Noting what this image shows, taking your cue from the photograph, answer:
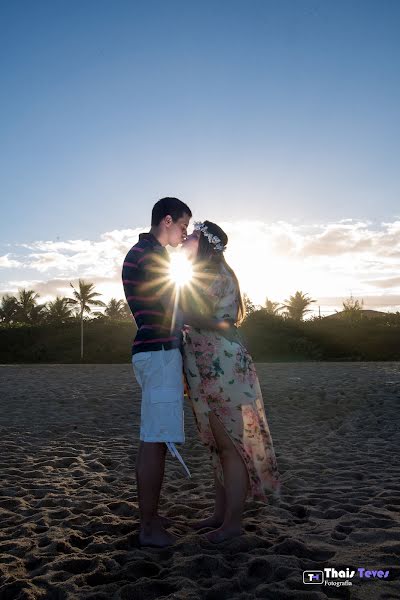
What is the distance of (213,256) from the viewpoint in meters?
3.27

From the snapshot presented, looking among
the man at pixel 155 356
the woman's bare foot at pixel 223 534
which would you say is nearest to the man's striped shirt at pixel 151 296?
the man at pixel 155 356

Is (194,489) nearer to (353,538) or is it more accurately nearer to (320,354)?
(353,538)

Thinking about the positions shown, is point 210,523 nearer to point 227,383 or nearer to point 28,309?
point 227,383

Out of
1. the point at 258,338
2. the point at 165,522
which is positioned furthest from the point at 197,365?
the point at 258,338

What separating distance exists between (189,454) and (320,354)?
26.8 m

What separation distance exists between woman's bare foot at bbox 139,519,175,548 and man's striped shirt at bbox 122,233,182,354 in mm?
1096

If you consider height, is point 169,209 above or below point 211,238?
above

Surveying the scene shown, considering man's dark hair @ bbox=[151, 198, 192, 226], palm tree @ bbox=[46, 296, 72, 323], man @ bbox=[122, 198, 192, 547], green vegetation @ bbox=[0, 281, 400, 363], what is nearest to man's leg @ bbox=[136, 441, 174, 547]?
man @ bbox=[122, 198, 192, 547]

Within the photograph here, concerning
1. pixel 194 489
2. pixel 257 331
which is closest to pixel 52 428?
pixel 194 489

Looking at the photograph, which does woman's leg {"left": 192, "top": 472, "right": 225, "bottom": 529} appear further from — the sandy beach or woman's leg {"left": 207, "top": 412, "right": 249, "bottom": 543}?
woman's leg {"left": 207, "top": 412, "right": 249, "bottom": 543}

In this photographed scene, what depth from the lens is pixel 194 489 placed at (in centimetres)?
462

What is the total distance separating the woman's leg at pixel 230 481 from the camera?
10.5ft

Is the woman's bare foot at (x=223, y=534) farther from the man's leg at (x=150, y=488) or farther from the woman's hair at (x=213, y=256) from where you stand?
the woman's hair at (x=213, y=256)

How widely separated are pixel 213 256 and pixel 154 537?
1.76 m
